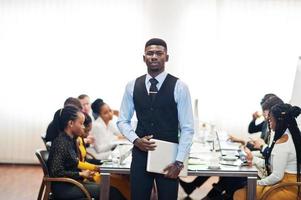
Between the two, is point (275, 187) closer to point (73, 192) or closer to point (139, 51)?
point (73, 192)

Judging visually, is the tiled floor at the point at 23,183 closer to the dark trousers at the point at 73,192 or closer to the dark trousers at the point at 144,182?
the dark trousers at the point at 73,192

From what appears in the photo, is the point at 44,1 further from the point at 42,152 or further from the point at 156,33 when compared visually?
the point at 42,152

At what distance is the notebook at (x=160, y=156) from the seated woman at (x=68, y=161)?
91 centimetres

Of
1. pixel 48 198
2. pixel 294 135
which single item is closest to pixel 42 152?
pixel 48 198

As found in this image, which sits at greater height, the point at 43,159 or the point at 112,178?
the point at 43,159

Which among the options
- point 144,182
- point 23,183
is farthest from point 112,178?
point 23,183

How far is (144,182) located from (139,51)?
3.91m

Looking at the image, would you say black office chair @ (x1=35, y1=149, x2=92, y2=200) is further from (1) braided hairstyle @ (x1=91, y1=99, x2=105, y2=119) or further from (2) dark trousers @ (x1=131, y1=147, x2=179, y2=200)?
(1) braided hairstyle @ (x1=91, y1=99, x2=105, y2=119)

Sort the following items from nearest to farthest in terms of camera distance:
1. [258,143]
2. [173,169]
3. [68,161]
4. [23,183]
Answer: [173,169], [68,161], [258,143], [23,183]

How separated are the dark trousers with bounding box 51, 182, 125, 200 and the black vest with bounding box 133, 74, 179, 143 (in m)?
0.91

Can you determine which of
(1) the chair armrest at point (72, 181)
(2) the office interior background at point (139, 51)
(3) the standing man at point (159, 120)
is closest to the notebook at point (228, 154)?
(3) the standing man at point (159, 120)

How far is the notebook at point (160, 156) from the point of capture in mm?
2559

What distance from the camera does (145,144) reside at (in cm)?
257

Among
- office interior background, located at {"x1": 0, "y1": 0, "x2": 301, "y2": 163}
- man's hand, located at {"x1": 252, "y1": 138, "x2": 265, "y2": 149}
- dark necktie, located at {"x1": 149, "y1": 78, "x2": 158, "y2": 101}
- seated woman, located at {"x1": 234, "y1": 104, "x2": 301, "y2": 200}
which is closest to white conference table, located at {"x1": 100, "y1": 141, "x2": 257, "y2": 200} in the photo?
seated woman, located at {"x1": 234, "y1": 104, "x2": 301, "y2": 200}
